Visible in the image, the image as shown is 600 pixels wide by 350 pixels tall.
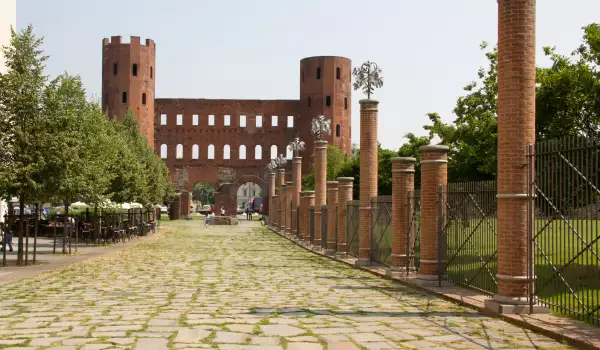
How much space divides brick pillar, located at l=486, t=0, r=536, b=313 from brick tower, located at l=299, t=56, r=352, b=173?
64879 mm

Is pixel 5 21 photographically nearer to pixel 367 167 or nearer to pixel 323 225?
pixel 323 225

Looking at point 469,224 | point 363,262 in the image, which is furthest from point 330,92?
point 469,224

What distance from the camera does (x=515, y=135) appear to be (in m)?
9.93

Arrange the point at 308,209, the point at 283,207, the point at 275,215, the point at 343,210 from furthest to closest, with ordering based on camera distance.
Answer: the point at 275,215 < the point at 283,207 < the point at 308,209 < the point at 343,210

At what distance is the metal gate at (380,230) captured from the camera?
17875 millimetres

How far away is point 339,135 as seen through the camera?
7562 cm

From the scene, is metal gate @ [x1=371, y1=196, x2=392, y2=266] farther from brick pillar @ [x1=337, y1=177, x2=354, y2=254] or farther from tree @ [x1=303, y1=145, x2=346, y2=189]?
tree @ [x1=303, y1=145, x2=346, y2=189]

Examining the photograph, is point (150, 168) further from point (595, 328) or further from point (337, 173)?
point (595, 328)

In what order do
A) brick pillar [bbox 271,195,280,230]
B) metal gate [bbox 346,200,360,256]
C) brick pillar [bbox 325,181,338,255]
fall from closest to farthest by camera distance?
metal gate [bbox 346,200,360,256] < brick pillar [bbox 325,181,338,255] < brick pillar [bbox 271,195,280,230]

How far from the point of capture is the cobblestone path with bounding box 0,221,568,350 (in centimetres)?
742

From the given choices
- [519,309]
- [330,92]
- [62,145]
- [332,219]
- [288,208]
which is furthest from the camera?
[330,92]

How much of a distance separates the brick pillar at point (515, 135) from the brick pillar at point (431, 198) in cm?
341

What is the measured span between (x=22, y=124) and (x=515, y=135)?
1135 cm

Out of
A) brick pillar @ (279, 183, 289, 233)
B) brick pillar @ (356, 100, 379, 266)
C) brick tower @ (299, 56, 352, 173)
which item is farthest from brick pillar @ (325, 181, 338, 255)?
brick tower @ (299, 56, 352, 173)
